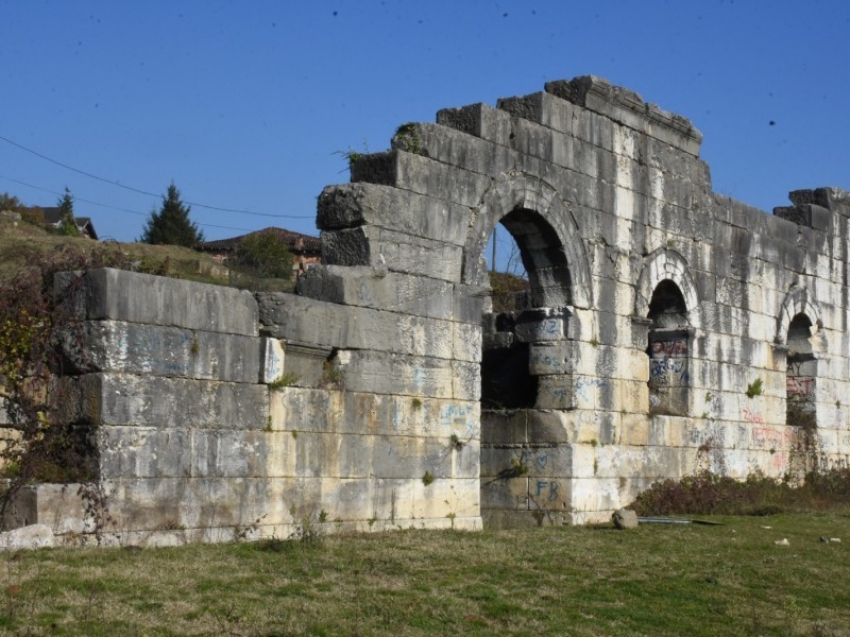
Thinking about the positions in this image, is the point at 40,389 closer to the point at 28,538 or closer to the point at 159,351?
the point at 159,351

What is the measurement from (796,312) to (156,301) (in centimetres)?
1228

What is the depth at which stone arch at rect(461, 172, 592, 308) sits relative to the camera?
13.6 meters

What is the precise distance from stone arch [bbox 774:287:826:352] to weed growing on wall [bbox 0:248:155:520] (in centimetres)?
1181

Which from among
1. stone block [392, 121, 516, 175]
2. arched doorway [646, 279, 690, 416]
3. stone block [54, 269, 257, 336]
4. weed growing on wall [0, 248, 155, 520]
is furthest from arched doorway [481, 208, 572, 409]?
weed growing on wall [0, 248, 155, 520]

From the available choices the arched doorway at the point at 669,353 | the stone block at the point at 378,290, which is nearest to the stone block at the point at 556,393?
the stone block at the point at 378,290

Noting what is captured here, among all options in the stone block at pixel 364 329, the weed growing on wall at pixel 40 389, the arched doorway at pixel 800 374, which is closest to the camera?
the weed growing on wall at pixel 40 389

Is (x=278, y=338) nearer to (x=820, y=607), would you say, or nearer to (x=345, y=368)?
(x=345, y=368)

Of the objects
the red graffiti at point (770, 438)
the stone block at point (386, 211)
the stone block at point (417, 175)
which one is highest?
the stone block at point (417, 175)

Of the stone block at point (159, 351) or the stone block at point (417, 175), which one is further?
the stone block at point (417, 175)

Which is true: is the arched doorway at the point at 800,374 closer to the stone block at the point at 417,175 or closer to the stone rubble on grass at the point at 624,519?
the stone rubble on grass at the point at 624,519

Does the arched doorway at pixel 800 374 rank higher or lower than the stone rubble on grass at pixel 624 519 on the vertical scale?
higher

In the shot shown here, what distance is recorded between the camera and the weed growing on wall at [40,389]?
9250mm

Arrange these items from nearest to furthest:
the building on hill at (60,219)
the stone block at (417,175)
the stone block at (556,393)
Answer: the stone block at (417,175)
the stone block at (556,393)
the building on hill at (60,219)

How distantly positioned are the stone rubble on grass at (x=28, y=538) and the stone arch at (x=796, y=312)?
12.6 metres
